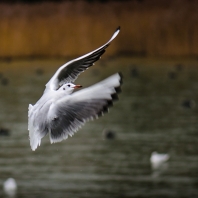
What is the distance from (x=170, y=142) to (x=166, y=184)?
3.11 metres

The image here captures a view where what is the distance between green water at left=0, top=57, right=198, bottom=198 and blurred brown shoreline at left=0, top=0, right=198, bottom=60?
4514 mm

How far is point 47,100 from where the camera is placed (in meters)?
8.08

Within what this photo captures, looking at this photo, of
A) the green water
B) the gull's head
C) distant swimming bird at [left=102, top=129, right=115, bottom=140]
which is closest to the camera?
the gull's head

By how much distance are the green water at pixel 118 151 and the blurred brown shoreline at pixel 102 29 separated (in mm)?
4514

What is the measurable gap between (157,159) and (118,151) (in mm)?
1384

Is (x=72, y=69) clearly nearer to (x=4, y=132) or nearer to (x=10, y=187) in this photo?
(x=10, y=187)

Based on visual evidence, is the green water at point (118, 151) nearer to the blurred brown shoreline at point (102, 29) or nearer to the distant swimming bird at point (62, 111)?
the distant swimming bird at point (62, 111)

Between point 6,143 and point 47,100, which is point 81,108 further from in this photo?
point 6,143

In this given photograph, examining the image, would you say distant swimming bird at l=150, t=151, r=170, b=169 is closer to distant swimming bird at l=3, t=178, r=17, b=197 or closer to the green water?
the green water

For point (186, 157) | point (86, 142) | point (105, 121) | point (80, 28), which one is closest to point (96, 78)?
point (80, 28)

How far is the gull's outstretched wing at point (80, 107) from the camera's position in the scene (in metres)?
7.17

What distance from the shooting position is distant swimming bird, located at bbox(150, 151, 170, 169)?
46.2 feet

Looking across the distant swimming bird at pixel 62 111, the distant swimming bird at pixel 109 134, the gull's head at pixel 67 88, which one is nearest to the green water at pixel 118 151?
the distant swimming bird at pixel 109 134

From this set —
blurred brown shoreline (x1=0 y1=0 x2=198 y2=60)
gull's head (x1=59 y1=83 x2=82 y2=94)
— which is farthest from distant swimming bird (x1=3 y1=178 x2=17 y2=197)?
blurred brown shoreline (x1=0 y1=0 x2=198 y2=60)
